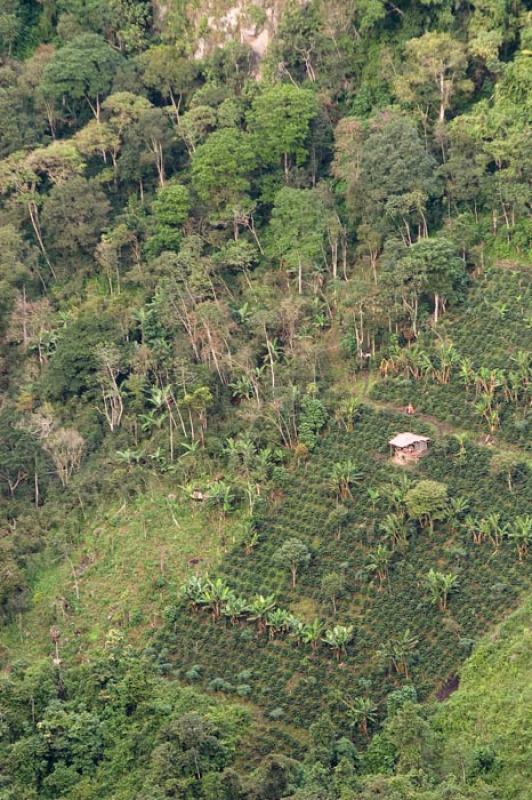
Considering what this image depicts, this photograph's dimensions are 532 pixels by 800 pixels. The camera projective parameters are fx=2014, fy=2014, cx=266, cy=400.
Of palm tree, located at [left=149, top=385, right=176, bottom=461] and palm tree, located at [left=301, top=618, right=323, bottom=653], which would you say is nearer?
palm tree, located at [left=301, top=618, right=323, bottom=653]

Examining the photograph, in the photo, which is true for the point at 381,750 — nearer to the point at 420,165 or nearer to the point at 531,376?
the point at 531,376

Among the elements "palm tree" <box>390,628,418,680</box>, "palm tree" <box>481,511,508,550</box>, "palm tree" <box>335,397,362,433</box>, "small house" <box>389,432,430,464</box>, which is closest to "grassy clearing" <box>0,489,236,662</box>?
"palm tree" <box>335,397,362,433</box>

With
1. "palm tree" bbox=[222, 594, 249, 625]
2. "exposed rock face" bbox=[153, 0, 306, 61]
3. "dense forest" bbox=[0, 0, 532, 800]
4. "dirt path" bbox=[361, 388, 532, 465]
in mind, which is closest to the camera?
"dense forest" bbox=[0, 0, 532, 800]

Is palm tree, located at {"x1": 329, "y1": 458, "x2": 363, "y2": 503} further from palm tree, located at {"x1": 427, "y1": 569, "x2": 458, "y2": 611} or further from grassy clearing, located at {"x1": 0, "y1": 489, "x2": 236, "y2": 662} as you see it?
palm tree, located at {"x1": 427, "y1": 569, "x2": 458, "y2": 611}

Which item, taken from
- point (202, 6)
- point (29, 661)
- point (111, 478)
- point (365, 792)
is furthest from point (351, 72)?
point (365, 792)

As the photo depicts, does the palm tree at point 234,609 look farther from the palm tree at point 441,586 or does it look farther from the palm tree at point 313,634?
the palm tree at point 441,586

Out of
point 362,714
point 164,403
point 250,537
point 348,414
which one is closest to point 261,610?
point 250,537
